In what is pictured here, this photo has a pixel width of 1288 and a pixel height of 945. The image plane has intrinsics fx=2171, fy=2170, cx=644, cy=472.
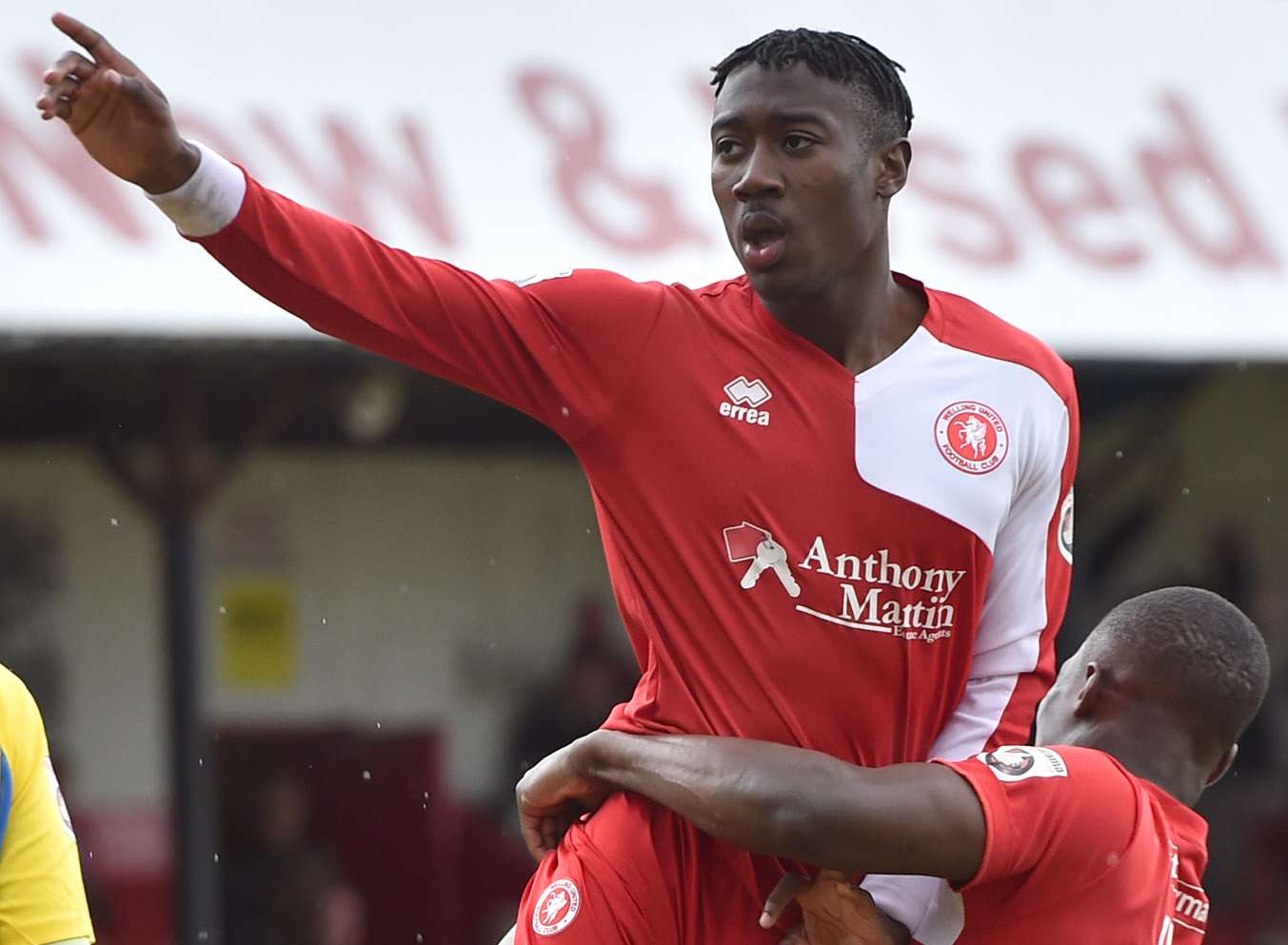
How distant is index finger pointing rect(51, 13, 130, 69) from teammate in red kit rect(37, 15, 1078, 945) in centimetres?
49

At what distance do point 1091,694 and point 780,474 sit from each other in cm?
61

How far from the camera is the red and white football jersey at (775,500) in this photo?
10.6 ft

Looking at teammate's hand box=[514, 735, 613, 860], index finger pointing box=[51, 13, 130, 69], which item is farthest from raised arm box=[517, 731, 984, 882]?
index finger pointing box=[51, 13, 130, 69]

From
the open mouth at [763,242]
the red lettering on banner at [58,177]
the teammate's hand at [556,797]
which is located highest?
the red lettering on banner at [58,177]

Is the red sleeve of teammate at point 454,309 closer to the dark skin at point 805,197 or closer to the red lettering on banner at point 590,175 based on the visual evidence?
the dark skin at point 805,197

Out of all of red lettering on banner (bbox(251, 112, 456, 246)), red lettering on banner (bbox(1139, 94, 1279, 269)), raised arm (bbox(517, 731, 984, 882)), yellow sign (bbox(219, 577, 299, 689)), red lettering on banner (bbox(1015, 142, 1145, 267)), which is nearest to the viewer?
raised arm (bbox(517, 731, 984, 882))

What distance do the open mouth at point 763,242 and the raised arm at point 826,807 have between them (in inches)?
28.3

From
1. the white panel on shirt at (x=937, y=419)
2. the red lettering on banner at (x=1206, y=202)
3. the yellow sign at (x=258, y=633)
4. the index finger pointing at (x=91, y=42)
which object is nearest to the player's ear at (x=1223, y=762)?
the white panel on shirt at (x=937, y=419)

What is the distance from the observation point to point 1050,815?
10.1 feet

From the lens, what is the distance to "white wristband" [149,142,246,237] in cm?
299

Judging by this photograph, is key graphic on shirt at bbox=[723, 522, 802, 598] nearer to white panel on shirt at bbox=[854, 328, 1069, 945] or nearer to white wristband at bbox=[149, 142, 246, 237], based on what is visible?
white panel on shirt at bbox=[854, 328, 1069, 945]

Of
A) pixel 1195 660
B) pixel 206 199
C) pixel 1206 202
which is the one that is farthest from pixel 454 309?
pixel 1206 202

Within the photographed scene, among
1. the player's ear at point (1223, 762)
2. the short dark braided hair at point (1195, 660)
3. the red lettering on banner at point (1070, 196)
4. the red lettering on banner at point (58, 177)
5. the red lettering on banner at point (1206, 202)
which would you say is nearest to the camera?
the short dark braided hair at point (1195, 660)

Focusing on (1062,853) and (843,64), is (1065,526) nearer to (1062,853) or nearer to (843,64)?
(1062,853)
